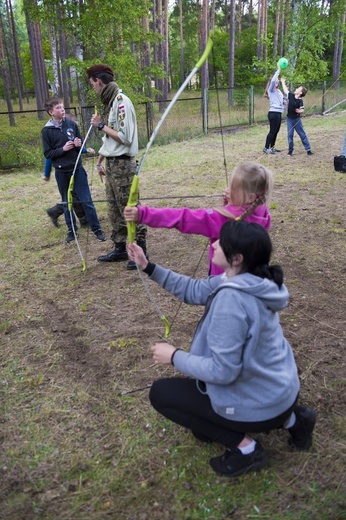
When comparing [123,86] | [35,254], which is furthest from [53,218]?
[123,86]

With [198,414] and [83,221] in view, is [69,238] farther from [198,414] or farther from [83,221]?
[198,414]

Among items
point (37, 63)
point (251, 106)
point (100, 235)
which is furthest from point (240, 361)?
point (37, 63)

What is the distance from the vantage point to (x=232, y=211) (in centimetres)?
232

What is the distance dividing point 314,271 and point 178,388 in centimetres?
256

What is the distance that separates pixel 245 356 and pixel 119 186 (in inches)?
113

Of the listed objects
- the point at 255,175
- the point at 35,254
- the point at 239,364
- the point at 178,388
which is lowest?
the point at 35,254

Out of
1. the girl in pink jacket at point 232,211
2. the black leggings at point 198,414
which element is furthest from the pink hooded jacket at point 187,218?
the black leggings at point 198,414

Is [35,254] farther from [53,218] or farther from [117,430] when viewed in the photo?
[117,430]

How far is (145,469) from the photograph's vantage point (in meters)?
2.08

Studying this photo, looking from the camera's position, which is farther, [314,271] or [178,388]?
[314,271]

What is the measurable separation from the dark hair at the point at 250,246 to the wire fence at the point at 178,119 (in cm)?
820

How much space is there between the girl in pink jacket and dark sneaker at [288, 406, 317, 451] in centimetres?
86

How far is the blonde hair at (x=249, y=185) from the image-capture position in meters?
A: 2.23

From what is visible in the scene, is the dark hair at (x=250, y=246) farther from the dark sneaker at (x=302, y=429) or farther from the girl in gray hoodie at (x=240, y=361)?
the dark sneaker at (x=302, y=429)
